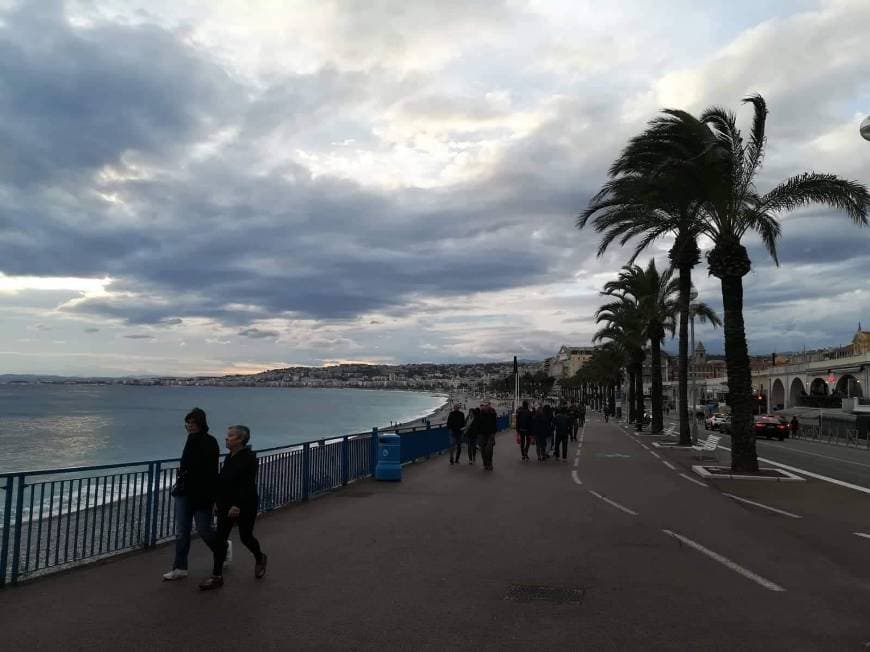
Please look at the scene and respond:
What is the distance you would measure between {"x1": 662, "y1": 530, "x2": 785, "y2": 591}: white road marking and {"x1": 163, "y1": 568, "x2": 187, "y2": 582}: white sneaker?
5622 mm

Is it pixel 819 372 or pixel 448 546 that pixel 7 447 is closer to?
pixel 448 546

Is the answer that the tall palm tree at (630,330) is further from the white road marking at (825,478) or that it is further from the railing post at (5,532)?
the railing post at (5,532)

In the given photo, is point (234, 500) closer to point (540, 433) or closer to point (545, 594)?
point (545, 594)

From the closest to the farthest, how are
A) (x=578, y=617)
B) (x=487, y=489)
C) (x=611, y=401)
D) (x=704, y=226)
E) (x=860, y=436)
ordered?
(x=578, y=617) → (x=487, y=489) → (x=704, y=226) → (x=860, y=436) → (x=611, y=401)

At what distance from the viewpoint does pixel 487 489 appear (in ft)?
43.5

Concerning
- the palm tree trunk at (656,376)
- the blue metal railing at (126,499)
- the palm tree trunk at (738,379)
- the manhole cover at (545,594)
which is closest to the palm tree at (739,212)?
the palm tree trunk at (738,379)

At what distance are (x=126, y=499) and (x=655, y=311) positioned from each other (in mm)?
28606

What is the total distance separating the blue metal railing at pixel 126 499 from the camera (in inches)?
260

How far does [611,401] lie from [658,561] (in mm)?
74627

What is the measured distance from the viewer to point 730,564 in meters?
7.31

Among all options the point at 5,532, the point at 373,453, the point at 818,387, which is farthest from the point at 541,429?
the point at 818,387

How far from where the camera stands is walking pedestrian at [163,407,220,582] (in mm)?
6367

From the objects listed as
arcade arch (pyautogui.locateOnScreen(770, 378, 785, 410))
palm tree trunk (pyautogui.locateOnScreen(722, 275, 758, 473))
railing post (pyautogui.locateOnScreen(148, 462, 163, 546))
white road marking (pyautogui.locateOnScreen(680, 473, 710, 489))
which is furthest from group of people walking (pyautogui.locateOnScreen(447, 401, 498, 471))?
arcade arch (pyautogui.locateOnScreen(770, 378, 785, 410))

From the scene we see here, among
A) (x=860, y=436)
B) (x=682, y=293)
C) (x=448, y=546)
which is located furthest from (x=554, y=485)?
(x=860, y=436)
